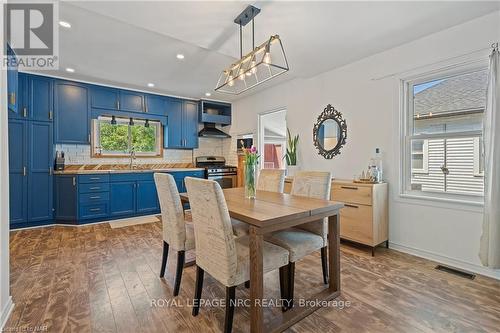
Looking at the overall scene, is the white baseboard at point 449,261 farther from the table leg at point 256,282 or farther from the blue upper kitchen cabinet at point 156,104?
the blue upper kitchen cabinet at point 156,104

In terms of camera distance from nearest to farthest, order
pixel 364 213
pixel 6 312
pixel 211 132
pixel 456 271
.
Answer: pixel 6 312 < pixel 456 271 < pixel 364 213 < pixel 211 132

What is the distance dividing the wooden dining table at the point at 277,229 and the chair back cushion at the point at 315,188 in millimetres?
118

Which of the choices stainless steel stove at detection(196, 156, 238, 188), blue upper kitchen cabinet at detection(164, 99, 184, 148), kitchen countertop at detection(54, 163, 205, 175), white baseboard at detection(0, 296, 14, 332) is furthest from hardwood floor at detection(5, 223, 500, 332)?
blue upper kitchen cabinet at detection(164, 99, 184, 148)

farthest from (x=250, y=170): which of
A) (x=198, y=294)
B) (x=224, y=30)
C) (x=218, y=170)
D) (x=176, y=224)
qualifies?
(x=218, y=170)

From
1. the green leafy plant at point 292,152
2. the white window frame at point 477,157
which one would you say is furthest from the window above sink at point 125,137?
the white window frame at point 477,157

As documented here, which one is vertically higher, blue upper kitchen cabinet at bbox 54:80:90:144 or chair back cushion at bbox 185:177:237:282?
blue upper kitchen cabinet at bbox 54:80:90:144

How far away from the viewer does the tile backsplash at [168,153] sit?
14.5 feet

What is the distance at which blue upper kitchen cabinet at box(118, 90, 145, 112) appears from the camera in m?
4.68

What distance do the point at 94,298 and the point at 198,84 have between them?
12.0ft

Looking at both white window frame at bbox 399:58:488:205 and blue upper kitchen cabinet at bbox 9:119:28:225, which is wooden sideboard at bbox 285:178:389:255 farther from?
blue upper kitchen cabinet at bbox 9:119:28:225

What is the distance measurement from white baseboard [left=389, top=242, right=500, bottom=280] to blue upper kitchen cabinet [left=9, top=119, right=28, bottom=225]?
5.47 m

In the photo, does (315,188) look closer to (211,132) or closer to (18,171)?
(211,132)

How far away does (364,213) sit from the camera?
2857mm

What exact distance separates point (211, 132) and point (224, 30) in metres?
3.47
